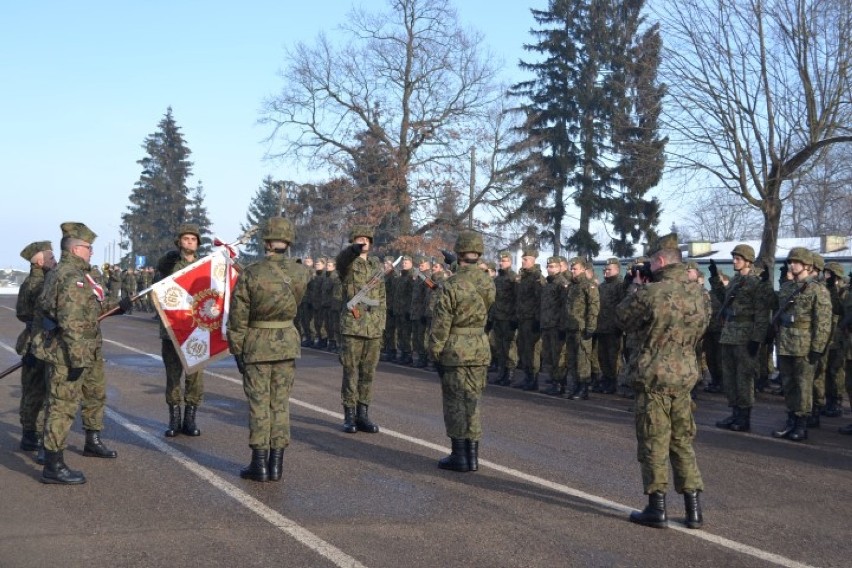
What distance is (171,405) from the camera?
9539 mm

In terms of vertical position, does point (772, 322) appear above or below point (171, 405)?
above

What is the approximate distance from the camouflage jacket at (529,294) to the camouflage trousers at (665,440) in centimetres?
865

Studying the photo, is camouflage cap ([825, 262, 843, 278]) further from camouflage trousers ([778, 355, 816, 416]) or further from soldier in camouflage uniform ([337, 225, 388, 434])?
soldier in camouflage uniform ([337, 225, 388, 434])

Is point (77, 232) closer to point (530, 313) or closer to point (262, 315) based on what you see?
point (262, 315)

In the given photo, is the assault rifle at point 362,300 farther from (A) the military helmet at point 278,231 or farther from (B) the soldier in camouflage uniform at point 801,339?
(B) the soldier in camouflage uniform at point 801,339

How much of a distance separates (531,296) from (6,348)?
41.1ft

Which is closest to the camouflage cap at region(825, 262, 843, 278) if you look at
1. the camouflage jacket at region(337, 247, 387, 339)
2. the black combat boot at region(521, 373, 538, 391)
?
the black combat boot at region(521, 373, 538, 391)

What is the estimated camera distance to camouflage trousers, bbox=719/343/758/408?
35.8 ft

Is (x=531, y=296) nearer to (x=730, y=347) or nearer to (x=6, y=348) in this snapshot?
(x=730, y=347)

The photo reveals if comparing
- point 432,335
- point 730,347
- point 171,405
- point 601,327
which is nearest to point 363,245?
point 432,335

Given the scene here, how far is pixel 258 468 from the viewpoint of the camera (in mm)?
7590

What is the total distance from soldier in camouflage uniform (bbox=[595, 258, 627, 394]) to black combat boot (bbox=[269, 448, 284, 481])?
8.10m

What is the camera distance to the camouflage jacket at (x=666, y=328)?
6625 mm

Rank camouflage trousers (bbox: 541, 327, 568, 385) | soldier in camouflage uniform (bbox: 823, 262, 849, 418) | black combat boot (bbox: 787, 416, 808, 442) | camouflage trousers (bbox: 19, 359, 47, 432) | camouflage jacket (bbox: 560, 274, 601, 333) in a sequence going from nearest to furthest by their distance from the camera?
camouflage trousers (bbox: 19, 359, 47, 432)
black combat boot (bbox: 787, 416, 808, 442)
soldier in camouflage uniform (bbox: 823, 262, 849, 418)
camouflage jacket (bbox: 560, 274, 601, 333)
camouflage trousers (bbox: 541, 327, 568, 385)
